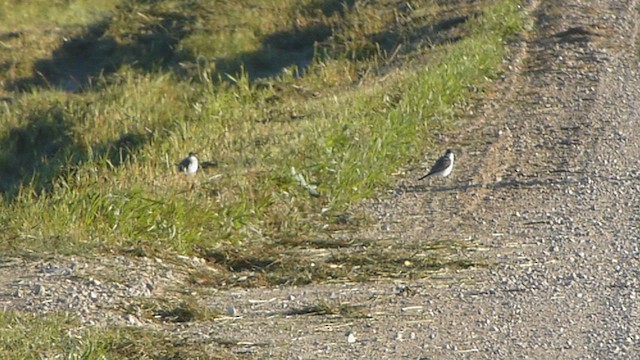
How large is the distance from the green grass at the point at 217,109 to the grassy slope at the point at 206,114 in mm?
24

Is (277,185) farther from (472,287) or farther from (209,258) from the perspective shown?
(472,287)

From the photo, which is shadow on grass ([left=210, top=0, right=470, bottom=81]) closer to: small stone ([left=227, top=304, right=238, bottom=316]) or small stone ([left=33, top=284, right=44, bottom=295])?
small stone ([left=227, top=304, right=238, bottom=316])

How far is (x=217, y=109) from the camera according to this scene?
1388 cm

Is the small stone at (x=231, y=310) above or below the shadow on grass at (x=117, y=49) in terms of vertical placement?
above

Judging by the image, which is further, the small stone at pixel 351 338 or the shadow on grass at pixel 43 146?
the shadow on grass at pixel 43 146

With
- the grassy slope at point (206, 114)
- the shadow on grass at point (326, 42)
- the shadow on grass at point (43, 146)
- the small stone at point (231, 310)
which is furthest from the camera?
the shadow on grass at point (326, 42)

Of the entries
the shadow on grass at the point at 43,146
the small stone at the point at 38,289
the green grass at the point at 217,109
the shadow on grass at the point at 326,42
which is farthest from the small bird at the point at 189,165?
the shadow on grass at the point at 326,42

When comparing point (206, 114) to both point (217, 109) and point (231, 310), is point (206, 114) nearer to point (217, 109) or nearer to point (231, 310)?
point (217, 109)

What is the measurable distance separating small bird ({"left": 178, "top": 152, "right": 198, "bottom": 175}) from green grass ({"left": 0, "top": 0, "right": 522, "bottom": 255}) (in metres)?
0.17

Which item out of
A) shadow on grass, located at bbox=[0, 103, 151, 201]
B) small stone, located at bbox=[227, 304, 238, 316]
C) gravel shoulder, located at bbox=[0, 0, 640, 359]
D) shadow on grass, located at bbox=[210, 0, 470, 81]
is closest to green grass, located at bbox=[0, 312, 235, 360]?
gravel shoulder, located at bbox=[0, 0, 640, 359]

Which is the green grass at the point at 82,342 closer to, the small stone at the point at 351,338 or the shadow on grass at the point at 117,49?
the small stone at the point at 351,338

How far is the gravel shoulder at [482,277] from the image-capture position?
23.4 ft

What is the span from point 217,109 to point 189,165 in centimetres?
339

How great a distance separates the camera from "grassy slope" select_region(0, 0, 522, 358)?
347 inches
